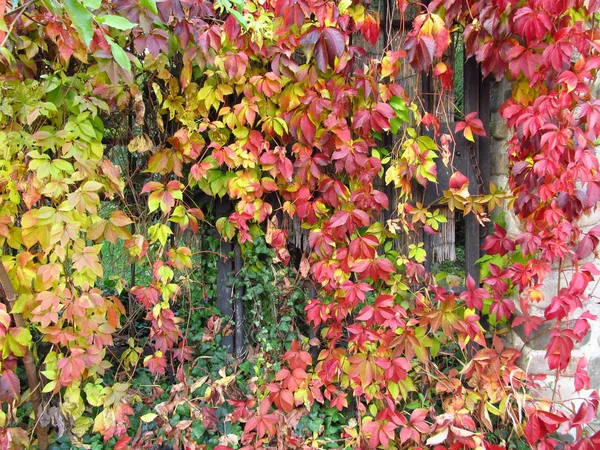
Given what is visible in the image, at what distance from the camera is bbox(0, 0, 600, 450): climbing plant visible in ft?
6.48

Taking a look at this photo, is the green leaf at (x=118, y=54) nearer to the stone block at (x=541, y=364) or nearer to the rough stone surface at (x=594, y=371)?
the stone block at (x=541, y=364)

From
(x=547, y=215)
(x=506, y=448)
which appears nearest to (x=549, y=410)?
(x=506, y=448)

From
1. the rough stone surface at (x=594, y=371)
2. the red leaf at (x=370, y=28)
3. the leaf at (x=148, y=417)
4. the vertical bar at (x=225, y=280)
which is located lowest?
the leaf at (x=148, y=417)

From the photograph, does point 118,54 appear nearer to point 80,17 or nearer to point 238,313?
point 80,17

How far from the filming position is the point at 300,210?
223 cm

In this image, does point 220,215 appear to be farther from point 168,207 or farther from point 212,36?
point 212,36

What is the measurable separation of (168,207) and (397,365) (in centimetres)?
131

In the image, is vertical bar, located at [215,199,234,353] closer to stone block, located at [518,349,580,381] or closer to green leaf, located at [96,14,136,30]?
green leaf, located at [96,14,136,30]

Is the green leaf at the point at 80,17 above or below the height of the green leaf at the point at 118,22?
below

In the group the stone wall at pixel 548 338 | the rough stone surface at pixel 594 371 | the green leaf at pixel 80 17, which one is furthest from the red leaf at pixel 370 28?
the rough stone surface at pixel 594 371

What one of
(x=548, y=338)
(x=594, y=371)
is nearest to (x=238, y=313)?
(x=548, y=338)

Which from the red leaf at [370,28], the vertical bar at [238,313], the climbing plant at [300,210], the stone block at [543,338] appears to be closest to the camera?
the climbing plant at [300,210]

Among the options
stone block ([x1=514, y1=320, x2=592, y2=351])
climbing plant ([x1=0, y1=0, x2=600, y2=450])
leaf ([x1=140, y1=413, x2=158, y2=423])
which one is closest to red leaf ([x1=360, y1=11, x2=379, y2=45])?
climbing plant ([x1=0, y1=0, x2=600, y2=450])

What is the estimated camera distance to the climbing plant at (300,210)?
6.48ft
